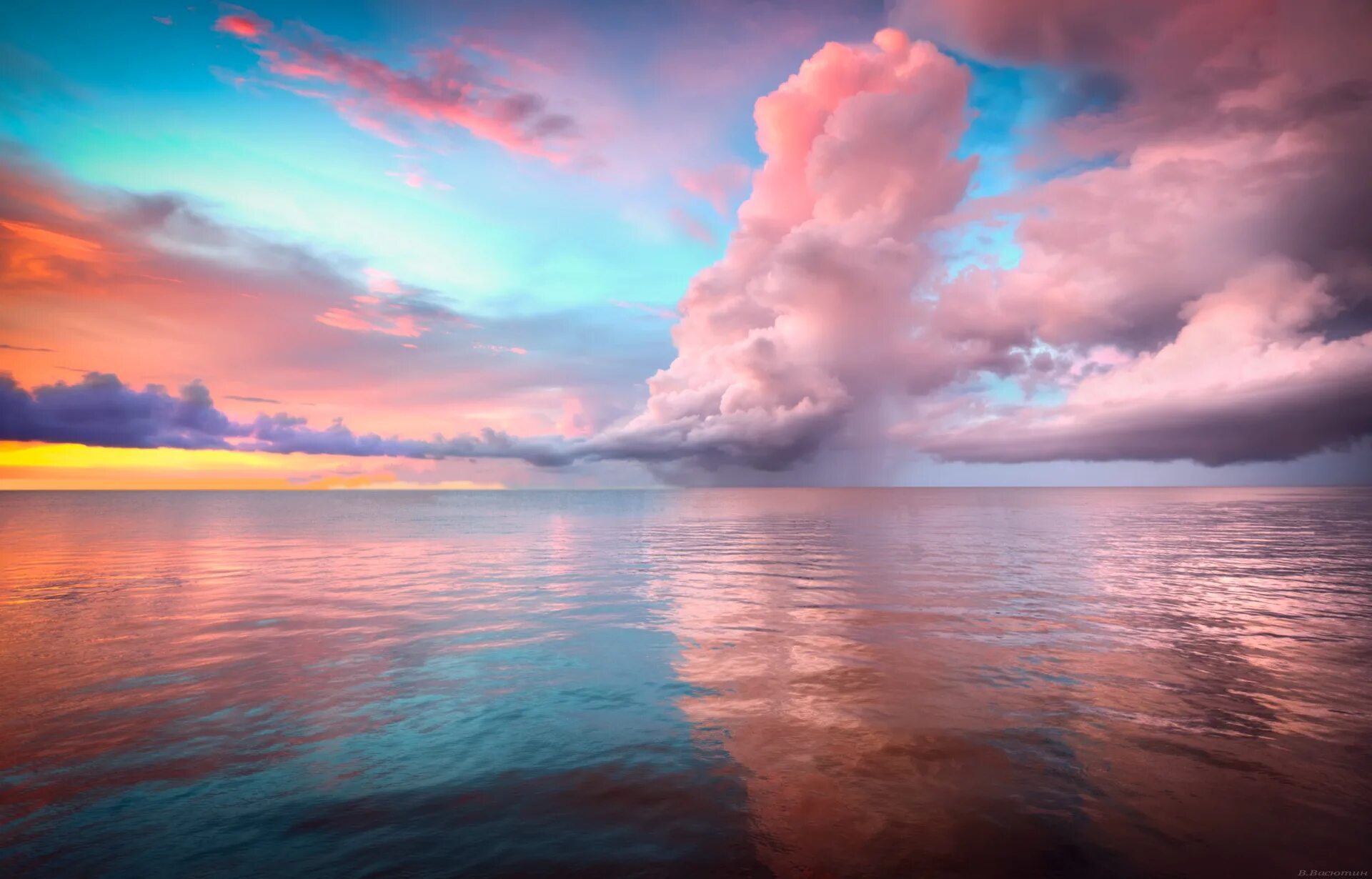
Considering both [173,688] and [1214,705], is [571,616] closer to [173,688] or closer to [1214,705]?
[173,688]

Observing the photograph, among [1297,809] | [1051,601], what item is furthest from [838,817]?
[1051,601]

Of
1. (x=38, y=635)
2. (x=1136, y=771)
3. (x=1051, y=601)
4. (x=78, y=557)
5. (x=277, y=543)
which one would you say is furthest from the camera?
(x=277, y=543)

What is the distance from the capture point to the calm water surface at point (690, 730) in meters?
9.16

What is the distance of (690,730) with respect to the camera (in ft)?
45.5

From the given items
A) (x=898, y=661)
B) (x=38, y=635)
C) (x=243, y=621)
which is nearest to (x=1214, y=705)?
(x=898, y=661)

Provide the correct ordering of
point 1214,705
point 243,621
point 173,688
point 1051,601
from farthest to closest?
point 1051,601 < point 243,621 < point 173,688 < point 1214,705

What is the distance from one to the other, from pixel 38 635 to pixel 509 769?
23.1m

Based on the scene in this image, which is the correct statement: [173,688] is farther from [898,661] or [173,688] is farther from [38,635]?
[898,661]

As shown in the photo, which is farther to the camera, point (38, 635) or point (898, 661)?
point (38, 635)

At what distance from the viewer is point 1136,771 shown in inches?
454

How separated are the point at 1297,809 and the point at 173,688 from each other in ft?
80.9

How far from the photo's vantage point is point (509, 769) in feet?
38.8

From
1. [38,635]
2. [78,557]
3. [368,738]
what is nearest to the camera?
[368,738]

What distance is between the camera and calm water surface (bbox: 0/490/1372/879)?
916 cm
